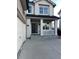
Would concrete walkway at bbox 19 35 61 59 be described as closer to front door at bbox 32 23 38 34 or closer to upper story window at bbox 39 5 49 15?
front door at bbox 32 23 38 34

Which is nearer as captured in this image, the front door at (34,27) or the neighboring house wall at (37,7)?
the neighboring house wall at (37,7)

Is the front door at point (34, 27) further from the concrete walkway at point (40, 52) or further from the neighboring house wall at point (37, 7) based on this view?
the concrete walkway at point (40, 52)

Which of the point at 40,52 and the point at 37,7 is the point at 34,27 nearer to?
the point at 37,7

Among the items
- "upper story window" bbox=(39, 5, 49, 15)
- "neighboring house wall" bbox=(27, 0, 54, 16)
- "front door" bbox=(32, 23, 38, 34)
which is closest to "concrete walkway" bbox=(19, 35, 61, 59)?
"neighboring house wall" bbox=(27, 0, 54, 16)

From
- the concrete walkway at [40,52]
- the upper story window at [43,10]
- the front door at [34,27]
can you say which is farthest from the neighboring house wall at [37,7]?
the concrete walkway at [40,52]

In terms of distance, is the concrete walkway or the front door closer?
the concrete walkway

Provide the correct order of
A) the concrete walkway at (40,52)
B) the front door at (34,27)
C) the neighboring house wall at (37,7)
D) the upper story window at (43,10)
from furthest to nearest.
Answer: the front door at (34,27)
the upper story window at (43,10)
the neighboring house wall at (37,7)
the concrete walkway at (40,52)

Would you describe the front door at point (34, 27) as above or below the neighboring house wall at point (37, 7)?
below
